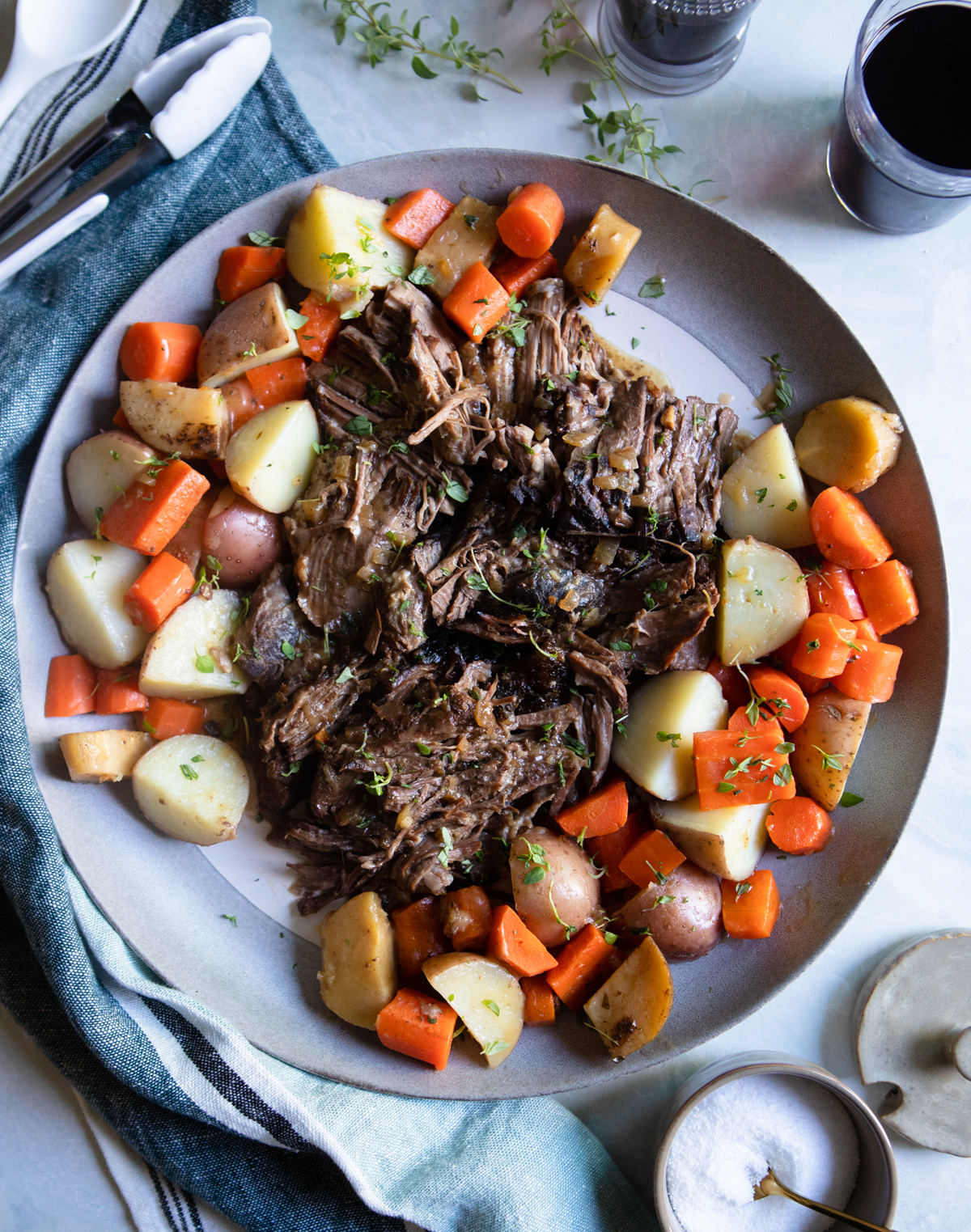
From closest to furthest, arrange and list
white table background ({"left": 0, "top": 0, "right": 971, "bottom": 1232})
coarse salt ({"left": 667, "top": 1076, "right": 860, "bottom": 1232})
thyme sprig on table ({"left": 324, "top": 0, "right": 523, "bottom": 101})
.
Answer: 1. coarse salt ({"left": 667, "top": 1076, "right": 860, "bottom": 1232})
2. thyme sprig on table ({"left": 324, "top": 0, "right": 523, "bottom": 101})
3. white table background ({"left": 0, "top": 0, "right": 971, "bottom": 1232})

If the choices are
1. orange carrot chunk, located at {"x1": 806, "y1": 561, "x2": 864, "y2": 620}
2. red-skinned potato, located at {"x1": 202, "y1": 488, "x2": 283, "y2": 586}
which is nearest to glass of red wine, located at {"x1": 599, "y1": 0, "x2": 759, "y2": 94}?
orange carrot chunk, located at {"x1": 806, "y1": 561, "x2": 864, "y2": 620}

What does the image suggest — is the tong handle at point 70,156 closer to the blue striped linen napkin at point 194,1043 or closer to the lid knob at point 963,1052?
the blue striped linen napkin at point 194,1043

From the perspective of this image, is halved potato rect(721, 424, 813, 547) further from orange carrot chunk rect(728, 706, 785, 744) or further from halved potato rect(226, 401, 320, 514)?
halved potato rect(226, 401, 320, 514)

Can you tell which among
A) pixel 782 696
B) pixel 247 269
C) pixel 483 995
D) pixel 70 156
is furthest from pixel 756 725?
pixel 70 156

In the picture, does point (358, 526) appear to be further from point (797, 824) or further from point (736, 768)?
point (797, 824)

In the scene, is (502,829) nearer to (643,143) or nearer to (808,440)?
(808,440)
